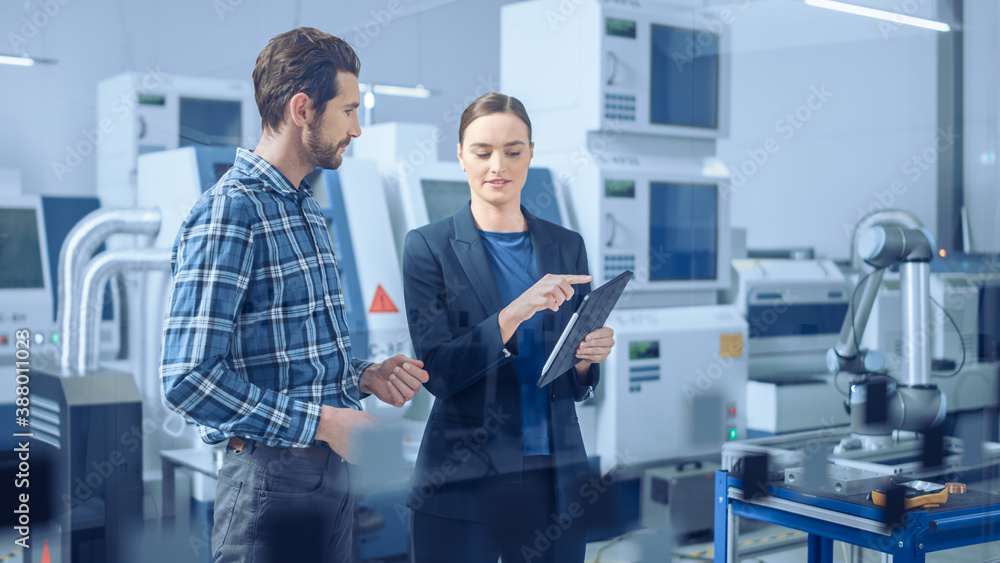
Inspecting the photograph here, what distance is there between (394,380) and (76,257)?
638mm

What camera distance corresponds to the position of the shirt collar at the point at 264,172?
151 centimetres

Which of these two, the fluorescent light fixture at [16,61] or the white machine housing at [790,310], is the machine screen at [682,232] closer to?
the white machine housing at [790,310]

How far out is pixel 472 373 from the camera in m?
1.87

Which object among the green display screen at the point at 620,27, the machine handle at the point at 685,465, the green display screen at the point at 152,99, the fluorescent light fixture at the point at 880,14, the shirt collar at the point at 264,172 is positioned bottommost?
the machine handle at the point at 685,465

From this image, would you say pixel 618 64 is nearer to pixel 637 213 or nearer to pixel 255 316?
pixel 637 213

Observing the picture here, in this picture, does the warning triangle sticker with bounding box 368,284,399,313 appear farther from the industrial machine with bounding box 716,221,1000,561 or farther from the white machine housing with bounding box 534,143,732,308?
the industrial machine with bounding box 716,221,1000,561

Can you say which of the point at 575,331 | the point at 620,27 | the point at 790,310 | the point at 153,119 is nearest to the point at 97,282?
the point at 153,119

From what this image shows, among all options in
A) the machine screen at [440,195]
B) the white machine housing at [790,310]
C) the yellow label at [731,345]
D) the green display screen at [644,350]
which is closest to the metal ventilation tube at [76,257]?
the machine screen at [440,195]

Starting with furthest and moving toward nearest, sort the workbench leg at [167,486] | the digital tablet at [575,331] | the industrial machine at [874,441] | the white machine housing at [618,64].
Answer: the white machine housing at [618,64] < the industrial machine at [874,441] < the digital tablet at [575,331] < the workbench leg at [167,486]

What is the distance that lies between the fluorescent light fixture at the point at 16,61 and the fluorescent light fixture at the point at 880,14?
2.81 m

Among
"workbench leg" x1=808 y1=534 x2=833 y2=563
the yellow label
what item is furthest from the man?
the yellow label

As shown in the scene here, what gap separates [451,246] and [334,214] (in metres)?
0.83

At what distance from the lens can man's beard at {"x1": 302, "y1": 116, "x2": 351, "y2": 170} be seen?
62.1 inches

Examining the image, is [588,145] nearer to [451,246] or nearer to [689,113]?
[689,113]
